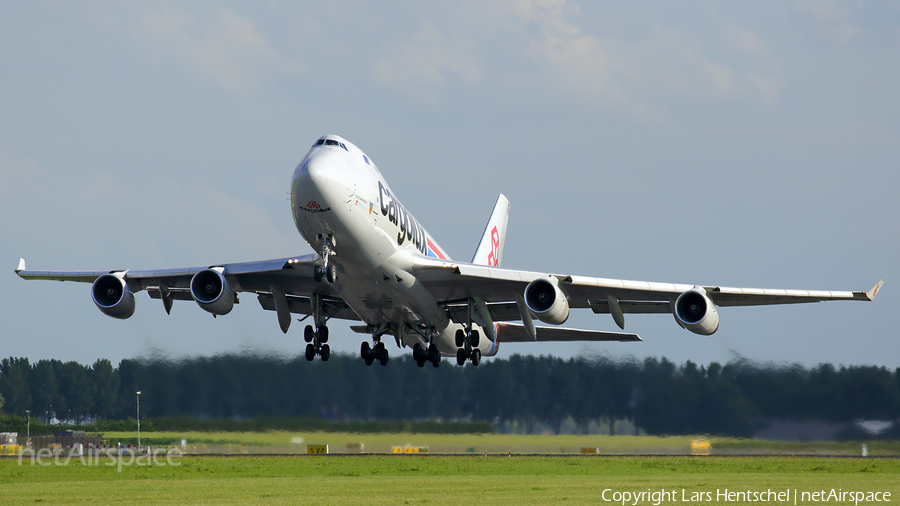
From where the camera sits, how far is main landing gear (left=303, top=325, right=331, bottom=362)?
104 feet

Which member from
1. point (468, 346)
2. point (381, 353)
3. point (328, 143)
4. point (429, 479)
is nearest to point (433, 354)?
point (468, 346)

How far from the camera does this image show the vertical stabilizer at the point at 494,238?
41.9 m

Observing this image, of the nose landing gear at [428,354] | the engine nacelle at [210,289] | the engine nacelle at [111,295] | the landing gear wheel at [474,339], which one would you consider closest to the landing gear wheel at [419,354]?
the nose landing gear at [428,354]

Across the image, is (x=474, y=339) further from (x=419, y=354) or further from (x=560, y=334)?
(x=560, y=334)

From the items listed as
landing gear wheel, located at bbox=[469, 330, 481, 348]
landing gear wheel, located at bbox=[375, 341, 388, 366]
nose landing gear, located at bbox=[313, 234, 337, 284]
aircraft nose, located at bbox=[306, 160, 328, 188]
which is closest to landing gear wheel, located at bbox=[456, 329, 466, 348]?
landing gear wheel, located at bbox=[469, 330, 481, 348]

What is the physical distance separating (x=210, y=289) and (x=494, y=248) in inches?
718

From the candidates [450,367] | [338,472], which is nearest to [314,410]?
[338,472]

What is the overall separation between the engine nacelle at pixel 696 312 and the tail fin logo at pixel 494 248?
1519 cm

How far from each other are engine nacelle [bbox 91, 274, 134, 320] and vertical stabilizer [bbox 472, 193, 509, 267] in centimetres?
1651

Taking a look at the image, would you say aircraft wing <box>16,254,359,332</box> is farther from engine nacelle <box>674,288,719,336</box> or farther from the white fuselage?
engine nacelle <box>674,288,719,336</box>

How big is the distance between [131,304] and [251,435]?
14.2 meters

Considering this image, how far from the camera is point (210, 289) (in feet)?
92.0

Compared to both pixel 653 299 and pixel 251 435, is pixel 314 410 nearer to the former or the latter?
pixel 251 435

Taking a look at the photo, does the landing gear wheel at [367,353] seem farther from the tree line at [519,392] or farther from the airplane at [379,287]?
the tree line at [519,392]
